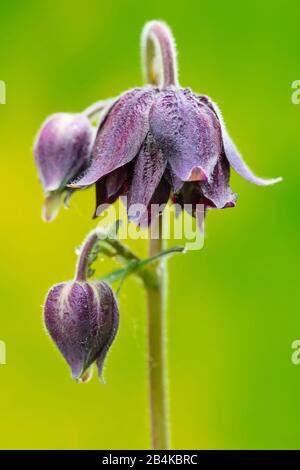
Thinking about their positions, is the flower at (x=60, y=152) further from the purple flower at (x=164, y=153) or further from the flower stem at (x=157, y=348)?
the flower stem at (x=157, y=348)

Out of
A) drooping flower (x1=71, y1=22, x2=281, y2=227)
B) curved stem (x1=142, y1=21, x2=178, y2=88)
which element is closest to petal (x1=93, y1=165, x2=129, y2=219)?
drooping flower (x1=71, y1=22, x2=281, y2=227)

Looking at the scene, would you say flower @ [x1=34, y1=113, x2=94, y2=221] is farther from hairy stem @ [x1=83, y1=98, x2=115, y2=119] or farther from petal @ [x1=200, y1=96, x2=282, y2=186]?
petal @ [x1=200, y1=96, x2=282, y2=186]

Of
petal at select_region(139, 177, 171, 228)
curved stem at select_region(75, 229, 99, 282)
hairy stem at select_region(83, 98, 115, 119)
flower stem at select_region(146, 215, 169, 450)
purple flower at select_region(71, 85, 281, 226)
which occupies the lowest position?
flower stem at select_region(146, 215, 169, 450)

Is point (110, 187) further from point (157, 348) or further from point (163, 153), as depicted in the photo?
point (157, 348)

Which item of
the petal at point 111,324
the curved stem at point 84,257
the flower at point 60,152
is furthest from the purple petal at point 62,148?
the petal at point 111,324

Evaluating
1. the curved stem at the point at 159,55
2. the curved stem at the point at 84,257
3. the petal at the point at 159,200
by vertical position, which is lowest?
the curved stem at the point at 84,257
